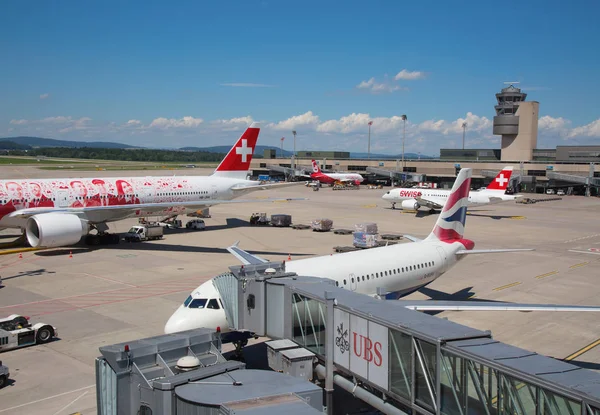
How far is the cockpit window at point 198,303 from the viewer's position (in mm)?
20781

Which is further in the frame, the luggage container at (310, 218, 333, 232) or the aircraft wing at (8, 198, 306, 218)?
the luggage container at (310, 218, 333, 232)

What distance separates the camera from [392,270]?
27.3 m

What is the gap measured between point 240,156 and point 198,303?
43.7 metres

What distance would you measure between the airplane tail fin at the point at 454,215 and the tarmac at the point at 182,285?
3733 mm

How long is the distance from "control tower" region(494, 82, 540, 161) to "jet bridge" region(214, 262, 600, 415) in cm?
14301

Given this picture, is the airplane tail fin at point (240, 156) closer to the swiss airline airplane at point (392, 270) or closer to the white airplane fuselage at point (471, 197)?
the white airplane fuselage at point (471, 197)

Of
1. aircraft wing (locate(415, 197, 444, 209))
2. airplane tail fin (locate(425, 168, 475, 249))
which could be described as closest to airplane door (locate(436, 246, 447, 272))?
airplane tail fin (locate(425, 168, 475, 249))

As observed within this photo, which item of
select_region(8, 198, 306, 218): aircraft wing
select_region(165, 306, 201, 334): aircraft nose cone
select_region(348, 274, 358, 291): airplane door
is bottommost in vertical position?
select_region(165, 306, 201, 334): aircraft nose cone

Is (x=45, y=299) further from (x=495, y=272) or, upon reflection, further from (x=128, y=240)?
(x=495, y=272)

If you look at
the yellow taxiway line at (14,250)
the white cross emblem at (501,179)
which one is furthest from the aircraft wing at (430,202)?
the yellow taxiway line at (14,250)

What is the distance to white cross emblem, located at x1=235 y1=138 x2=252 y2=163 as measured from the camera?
63125 mm

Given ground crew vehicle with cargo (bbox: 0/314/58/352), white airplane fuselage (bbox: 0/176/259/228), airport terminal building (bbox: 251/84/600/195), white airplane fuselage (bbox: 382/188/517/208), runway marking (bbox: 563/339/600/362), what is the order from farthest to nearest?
airport terminal building (bbox: 251/84/600/195) < white airplane fuselage (bbox: 382/188/517/208) < white airplane fuselage (bbox: 0/176/259/228) < ground crew vehicle with cargo (bbox: 0/314/58/352) < runway marking (bbox: 563/339/600/362)

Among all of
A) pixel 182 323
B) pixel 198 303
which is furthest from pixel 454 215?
pixel 182 323

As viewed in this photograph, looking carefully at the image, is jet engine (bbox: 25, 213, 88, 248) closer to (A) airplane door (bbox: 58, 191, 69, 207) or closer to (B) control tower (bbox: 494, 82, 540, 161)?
(A) airplane door (bbox: 58, 191, 69, 207)
